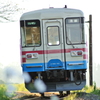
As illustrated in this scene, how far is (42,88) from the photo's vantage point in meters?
13.7

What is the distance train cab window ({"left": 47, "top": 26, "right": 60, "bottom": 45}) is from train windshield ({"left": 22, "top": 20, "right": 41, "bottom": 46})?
1.43 feet

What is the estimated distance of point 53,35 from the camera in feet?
44.2

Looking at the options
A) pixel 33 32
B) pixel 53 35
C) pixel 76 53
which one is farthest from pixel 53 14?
pixel 76 53

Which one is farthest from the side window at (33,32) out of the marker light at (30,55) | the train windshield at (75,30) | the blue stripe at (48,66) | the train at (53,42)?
the train windshield at (75,30)

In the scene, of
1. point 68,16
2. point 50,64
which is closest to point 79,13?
point 68,16

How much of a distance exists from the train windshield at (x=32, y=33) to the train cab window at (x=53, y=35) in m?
0.44

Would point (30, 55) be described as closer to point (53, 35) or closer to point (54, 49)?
point (54, 49)

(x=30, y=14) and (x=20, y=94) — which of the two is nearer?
(x=30, y=14)

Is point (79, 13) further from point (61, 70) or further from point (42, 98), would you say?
point (42, 98)

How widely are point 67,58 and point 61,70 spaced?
594 mm

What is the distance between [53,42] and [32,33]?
100 cm

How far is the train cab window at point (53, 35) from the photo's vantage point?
13430 mm

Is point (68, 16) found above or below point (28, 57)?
above

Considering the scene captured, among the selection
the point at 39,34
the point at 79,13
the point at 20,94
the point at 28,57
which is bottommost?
the point at 20,94
